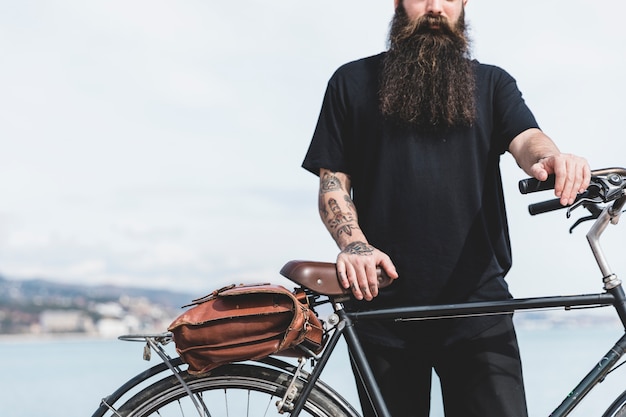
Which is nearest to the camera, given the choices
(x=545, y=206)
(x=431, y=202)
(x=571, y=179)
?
(x=571, y=179)

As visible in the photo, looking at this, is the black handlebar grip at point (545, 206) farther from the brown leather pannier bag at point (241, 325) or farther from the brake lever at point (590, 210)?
the brown leather pannier bag at point (241, 325)

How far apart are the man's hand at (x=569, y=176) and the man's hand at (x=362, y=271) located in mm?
463

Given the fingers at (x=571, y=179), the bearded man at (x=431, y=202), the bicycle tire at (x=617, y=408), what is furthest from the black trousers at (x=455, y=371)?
the fingers at (x=571, y=179)

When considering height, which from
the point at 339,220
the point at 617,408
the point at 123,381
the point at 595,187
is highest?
the point at 123,381

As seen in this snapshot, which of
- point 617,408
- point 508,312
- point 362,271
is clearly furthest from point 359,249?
point 617,408

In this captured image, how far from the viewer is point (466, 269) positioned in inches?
94.9

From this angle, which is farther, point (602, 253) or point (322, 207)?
point (322, 207)

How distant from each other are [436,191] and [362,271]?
0.35 m

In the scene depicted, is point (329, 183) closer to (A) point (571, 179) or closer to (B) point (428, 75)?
(B) point (428, 75)

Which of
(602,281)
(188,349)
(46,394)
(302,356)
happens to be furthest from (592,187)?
(46,394)

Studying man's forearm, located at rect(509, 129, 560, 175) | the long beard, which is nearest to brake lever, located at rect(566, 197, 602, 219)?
man's forearm, located at rect(509, 129, 560, 175)

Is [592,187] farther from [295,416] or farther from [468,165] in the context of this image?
[295,416]

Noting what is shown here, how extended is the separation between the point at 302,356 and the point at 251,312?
22 centimetres

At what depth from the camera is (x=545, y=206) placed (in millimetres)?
2203
